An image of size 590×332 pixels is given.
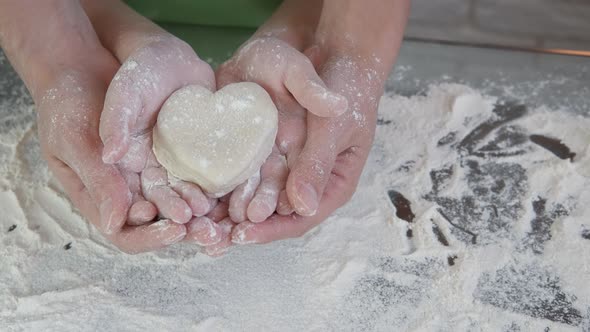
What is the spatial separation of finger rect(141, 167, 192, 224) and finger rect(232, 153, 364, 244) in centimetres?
7

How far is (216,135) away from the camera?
953mm

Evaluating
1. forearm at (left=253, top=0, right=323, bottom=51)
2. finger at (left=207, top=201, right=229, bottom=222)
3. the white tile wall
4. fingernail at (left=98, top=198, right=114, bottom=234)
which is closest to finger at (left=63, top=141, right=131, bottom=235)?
fingernail at (left=98, top=198, right=114, bottom=234)

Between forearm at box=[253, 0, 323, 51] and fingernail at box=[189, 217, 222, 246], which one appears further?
forearm at box=[253, 0, 323, 51]

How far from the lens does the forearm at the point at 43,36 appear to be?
3.66 ft

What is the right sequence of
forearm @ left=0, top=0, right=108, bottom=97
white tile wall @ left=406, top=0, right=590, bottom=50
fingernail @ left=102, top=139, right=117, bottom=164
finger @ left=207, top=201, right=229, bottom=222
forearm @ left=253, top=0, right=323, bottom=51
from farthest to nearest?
1. white tile wall @ left=406, top=0, right=590, bottom=50
2. forearm @ left=253, top=0, right=323, bottom=51
3. forearm @ left=0, top=0, right=108, bottom=97
4. finger @ left=207, top=201, right=229, bottom=222
5. fingernail @ left=102, top=139, right=117, bottom=164

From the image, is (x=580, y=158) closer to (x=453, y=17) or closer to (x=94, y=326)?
(x=453, y=17)

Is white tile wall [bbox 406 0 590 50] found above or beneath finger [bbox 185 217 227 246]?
above

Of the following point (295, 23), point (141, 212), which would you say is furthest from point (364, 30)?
point (141, 212)

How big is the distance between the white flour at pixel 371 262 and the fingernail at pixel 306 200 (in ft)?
0.45

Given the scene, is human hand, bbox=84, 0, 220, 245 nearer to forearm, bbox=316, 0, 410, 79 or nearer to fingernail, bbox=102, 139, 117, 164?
fingernail, bbox=102, 139, 117, 164

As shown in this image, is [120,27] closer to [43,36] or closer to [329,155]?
[43,36]

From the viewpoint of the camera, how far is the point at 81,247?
107 cm

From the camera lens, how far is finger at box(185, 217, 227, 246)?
0.91 meters

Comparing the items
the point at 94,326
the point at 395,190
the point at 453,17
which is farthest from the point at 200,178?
the point at 453,17
